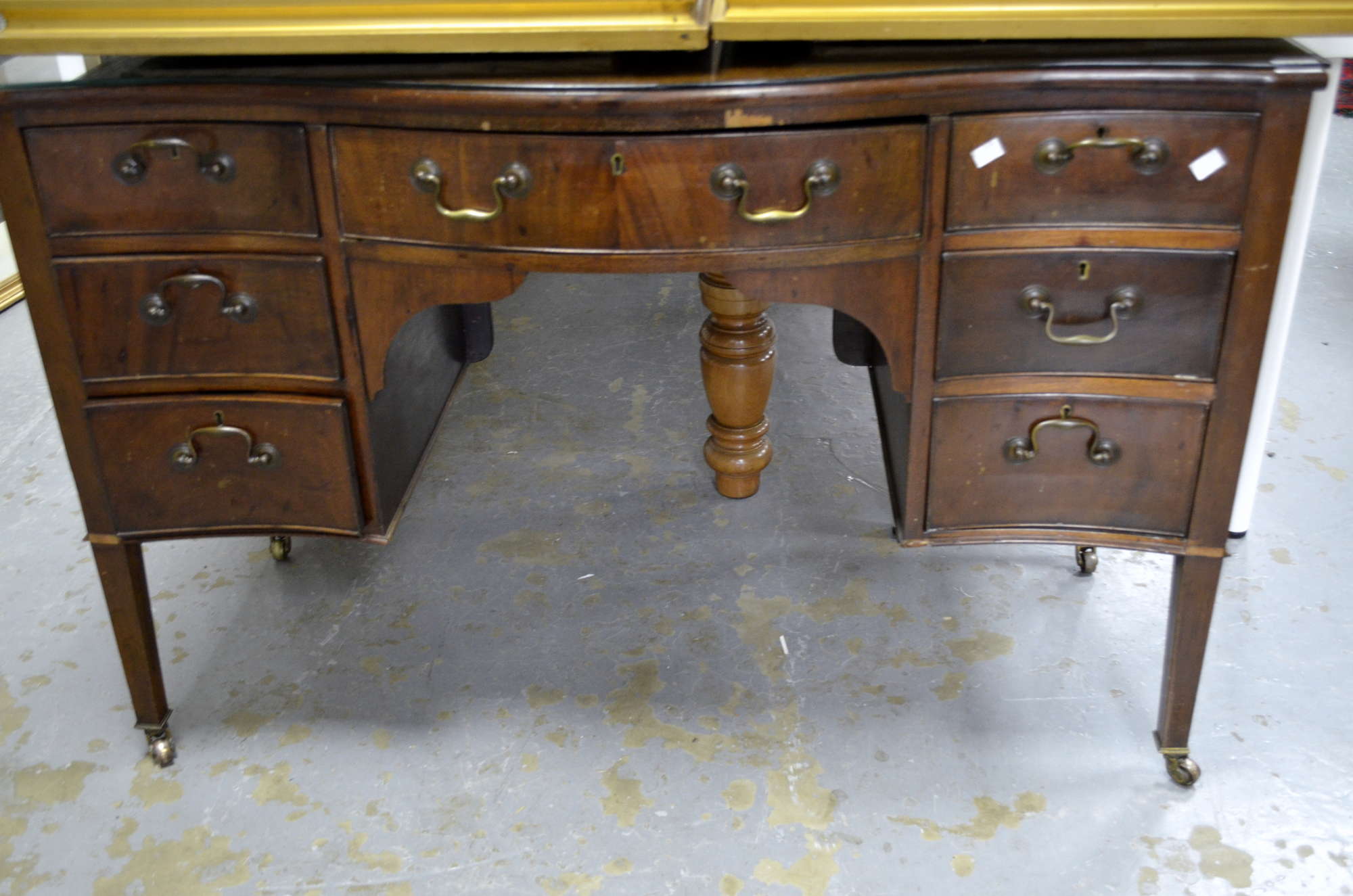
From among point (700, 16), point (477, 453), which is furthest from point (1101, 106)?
point (477, 453)

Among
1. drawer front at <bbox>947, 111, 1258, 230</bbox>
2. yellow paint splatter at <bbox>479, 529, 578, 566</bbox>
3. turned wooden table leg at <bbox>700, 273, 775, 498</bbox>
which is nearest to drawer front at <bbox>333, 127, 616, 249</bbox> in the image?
drawer front at <bbox>947, 111, 1258, 230</bbox>

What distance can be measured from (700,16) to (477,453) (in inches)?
49.7

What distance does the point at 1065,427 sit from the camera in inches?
55.6

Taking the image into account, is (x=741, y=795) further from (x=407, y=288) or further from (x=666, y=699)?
(x=407, y=288)

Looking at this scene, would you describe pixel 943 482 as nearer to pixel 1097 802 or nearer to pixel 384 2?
pixel 1097 802

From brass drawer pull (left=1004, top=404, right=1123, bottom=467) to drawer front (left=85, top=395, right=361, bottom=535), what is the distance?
75 centimetres

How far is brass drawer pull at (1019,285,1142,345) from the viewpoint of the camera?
1.32m

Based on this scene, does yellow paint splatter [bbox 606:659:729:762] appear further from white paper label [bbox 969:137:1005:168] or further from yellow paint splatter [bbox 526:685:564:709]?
white paper label [bbox 969:137:1005:168]

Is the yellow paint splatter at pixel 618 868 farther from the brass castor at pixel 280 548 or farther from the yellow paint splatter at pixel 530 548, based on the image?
the brass castor at pixel 280 548

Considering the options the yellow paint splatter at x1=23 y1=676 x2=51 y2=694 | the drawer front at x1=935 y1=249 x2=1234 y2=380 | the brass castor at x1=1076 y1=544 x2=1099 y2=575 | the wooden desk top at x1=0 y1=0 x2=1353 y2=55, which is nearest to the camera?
the wooden desk top at x1=0 y1=0 x2=1353 y2=55

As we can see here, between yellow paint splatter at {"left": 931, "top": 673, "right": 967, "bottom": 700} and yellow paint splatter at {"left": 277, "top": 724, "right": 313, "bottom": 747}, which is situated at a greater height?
yellow paint splatter at {"left": 931, "top": 673, "right": 967, "bottom": 700}

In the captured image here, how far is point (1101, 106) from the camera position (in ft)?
4.06

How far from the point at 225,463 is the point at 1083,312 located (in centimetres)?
97

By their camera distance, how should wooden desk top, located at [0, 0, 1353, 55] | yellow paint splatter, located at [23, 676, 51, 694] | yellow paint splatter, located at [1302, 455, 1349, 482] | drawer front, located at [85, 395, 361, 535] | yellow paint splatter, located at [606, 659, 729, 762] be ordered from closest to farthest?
wooden desk top, located at [0, 0, 1353, 55] → drawer front, located at [85, 395, 361, 535] → yellow paint splatter, located at [606, 659, 729, 762] → yellow paint splatter, located at [23, 676, 51, 694] → yellow paint splatter, located at [1302, 455, 1349, 482]
